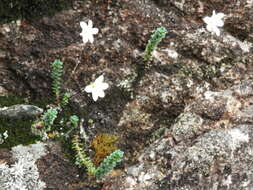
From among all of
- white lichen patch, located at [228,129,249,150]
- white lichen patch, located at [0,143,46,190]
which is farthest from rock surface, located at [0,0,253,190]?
white lichen patch, located at [0,143,46,190]

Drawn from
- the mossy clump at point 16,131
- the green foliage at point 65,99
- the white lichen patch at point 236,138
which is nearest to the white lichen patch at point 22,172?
the mossy clump at point 16,131

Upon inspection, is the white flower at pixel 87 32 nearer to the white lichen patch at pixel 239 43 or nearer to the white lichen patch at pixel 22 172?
the white lichen patch at pixel 22 172

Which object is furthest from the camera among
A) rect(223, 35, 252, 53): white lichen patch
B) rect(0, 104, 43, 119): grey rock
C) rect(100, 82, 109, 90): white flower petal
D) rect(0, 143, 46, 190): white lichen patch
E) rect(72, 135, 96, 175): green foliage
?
rect(223, 35, 252, 53): white lichen patch

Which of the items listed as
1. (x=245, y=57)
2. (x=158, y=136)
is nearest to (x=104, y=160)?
(x=158, y=136)

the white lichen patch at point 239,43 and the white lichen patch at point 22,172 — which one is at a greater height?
the white lichen patch at point 239,43

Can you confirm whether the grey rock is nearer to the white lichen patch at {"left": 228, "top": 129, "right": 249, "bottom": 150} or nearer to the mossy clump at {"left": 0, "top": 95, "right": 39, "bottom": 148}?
the mossy clump at {"left": 0, "top": 95, "right": 39, "bottom": 148}

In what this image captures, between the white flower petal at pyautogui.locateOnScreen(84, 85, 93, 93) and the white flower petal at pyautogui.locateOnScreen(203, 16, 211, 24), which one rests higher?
the white flower petal at pyautogui.locateOnScreen(203, 16, 211, 24)

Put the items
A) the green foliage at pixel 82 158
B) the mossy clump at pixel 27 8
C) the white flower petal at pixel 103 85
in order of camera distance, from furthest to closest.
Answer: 1. the mossy clump at pixel 27 8
2. the white flower petal at pixel 103 85
3. the green foliage at pixel 82 158
